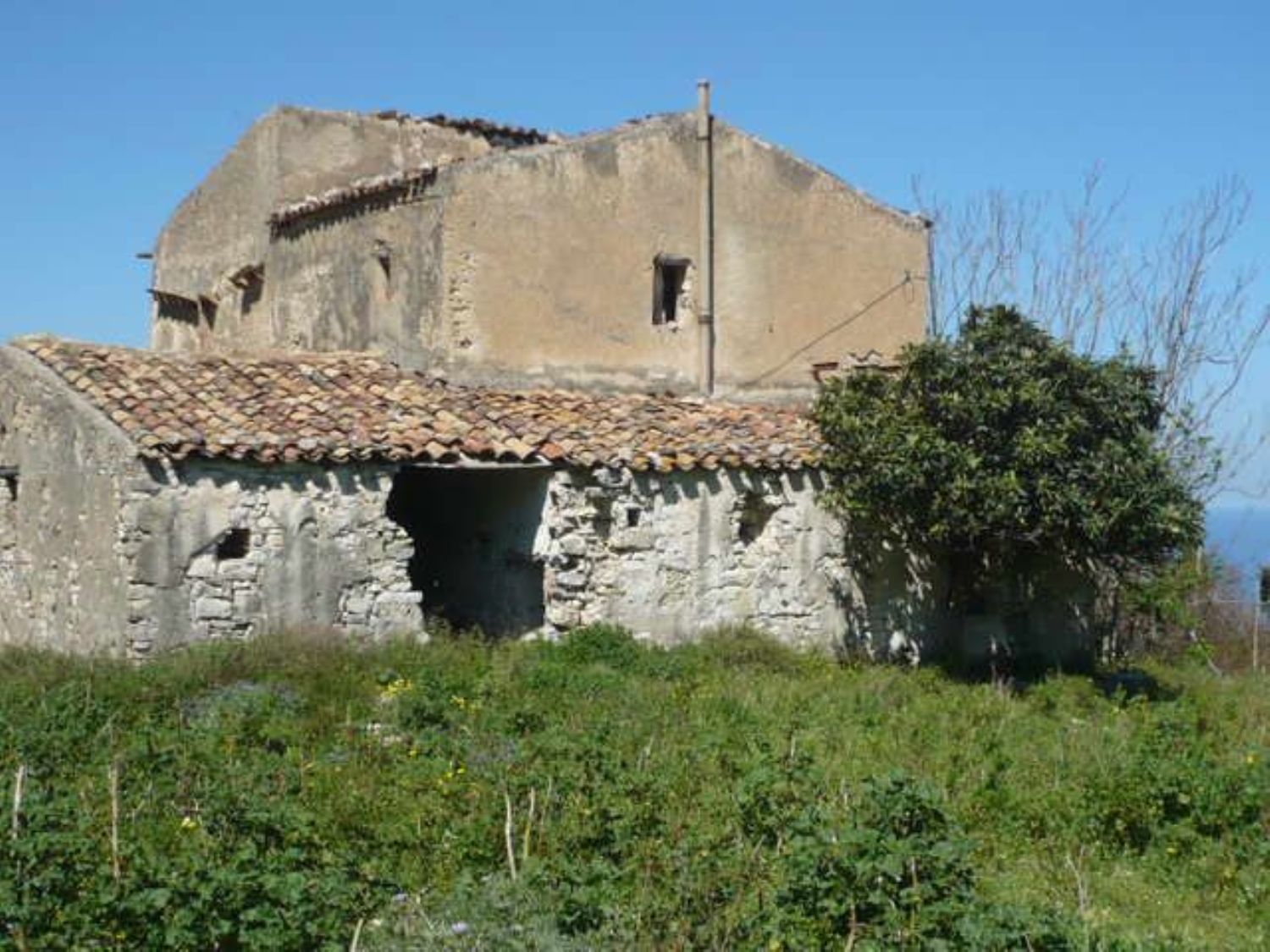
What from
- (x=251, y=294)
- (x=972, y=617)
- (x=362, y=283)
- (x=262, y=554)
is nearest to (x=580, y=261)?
(x=362, y=283)

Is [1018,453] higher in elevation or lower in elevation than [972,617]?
higher

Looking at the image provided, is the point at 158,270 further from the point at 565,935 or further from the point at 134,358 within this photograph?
the point at 565,935

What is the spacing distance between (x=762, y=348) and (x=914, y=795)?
43.1 ft

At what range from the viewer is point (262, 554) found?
15328 mm

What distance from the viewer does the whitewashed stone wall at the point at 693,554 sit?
16859 millimetres

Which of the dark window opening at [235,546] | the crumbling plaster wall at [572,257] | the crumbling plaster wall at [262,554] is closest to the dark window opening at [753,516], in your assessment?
the crumbling plaster wall at [572,257]

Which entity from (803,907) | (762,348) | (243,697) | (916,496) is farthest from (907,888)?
(762,348)

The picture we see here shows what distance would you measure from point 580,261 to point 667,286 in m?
1.59

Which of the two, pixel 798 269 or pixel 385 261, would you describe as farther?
pixel 798 269

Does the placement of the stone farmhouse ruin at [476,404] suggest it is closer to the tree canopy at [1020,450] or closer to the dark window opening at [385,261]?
the dark window opening at [385,261]

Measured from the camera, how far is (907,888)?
23.8 feet

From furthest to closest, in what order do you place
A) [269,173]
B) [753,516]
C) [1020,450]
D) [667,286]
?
1. [269,173]
2. [667,286]
3. [753,516]
4. [1020,450]

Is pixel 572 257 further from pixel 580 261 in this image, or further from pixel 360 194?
pixel 360 194

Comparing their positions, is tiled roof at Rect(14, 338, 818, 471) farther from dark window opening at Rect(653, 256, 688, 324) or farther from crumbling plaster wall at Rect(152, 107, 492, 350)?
crumbling plaster wall at Rect(152, 107, 492, 350)
